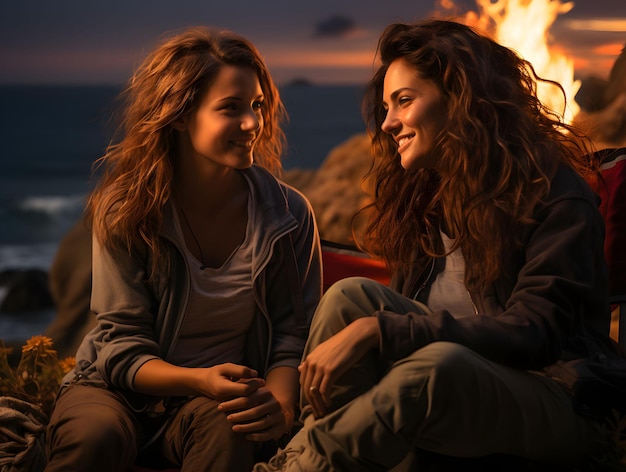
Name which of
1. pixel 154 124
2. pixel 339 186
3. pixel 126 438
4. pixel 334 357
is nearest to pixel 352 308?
pixel 334 357

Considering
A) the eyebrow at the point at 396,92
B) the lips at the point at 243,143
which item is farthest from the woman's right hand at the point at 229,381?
the eyebrow at the point at 396,92

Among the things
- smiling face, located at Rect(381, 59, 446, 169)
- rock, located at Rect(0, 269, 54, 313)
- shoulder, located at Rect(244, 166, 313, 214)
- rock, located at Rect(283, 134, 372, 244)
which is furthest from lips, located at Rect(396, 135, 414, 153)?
rock, located at Rect(0, 269, 54, 313)

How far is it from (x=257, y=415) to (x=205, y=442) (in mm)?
122

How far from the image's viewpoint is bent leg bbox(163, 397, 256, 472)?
197 cm

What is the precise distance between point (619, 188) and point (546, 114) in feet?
1.23

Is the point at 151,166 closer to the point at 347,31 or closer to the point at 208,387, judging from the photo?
the point at 208,387

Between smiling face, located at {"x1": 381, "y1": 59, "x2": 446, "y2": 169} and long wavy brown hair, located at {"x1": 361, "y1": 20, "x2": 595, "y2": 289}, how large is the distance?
0.06 feet

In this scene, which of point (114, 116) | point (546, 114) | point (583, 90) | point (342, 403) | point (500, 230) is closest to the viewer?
point (342, 403)

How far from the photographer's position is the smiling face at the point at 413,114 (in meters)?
2.06

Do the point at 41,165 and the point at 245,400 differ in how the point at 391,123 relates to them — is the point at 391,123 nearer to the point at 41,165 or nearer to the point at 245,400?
the point at 245,400

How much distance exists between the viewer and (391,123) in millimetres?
2090

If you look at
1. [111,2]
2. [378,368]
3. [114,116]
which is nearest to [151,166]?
[114,116]

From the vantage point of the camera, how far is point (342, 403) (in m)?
1.80

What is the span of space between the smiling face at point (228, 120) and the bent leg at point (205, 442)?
1.81 feet
